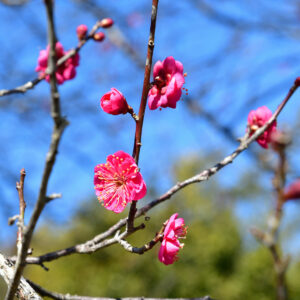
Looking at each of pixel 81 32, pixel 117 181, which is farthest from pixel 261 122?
pixel 81 32

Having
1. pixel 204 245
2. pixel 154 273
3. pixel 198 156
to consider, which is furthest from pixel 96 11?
pixel 198 156

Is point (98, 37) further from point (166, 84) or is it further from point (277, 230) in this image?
point (277, 230)

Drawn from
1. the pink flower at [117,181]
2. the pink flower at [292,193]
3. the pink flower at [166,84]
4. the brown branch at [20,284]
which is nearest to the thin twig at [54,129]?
the brown branch at [20,284]

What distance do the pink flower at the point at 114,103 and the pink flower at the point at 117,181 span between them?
122 millimetres

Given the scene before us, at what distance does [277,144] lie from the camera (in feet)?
3.76

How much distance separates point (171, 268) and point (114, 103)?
4759mm

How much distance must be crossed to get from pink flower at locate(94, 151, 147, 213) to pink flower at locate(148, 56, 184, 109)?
7.1 inches

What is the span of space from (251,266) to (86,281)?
230 centimetres

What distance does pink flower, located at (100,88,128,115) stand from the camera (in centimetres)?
113

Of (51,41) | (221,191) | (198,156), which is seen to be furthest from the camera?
(198,156)

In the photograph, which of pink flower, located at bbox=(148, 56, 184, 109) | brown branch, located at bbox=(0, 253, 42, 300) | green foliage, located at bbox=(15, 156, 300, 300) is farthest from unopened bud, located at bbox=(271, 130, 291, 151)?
green foliage, located at bbox=(15, 156, 300, 300)

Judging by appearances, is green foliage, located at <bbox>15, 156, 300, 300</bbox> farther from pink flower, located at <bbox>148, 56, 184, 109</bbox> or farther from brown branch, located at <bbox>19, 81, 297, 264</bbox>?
pink flower, located at <bbox>148, 56, 184, 109</bbox>

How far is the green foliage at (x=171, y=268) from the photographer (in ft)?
17.5

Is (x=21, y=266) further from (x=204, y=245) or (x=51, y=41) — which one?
(x=204, y=245)
